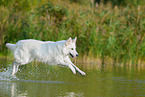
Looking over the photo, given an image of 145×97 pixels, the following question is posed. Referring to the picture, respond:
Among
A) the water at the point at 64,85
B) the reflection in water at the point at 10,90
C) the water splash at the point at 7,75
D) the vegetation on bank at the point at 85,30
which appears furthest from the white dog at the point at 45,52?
the vegetation on bank at the point at 85,30

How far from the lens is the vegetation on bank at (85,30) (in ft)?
55.5

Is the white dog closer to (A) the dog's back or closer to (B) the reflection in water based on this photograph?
(A) the dog's back

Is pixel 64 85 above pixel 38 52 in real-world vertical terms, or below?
below

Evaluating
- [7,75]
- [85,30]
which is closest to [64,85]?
[7,75]

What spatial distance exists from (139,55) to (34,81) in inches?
327

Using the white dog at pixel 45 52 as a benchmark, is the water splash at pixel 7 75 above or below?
below

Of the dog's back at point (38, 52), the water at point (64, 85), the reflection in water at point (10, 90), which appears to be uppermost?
the dog's back at point (38, 52)

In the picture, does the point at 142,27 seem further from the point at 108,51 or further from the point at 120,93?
the point at 120,93

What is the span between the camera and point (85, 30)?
16.9 meters

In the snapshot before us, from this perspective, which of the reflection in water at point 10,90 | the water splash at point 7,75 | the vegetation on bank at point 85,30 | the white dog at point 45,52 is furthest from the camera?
the vegetation on bank at point 85,30

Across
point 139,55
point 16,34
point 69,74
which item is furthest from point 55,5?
point 69,74

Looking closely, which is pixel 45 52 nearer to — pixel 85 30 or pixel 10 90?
pixel 10 90

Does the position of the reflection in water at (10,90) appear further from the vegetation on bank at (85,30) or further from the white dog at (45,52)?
the vegetation on bank at (85,30)

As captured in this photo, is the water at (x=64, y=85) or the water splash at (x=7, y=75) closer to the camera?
the water at (x=64, y=85)
